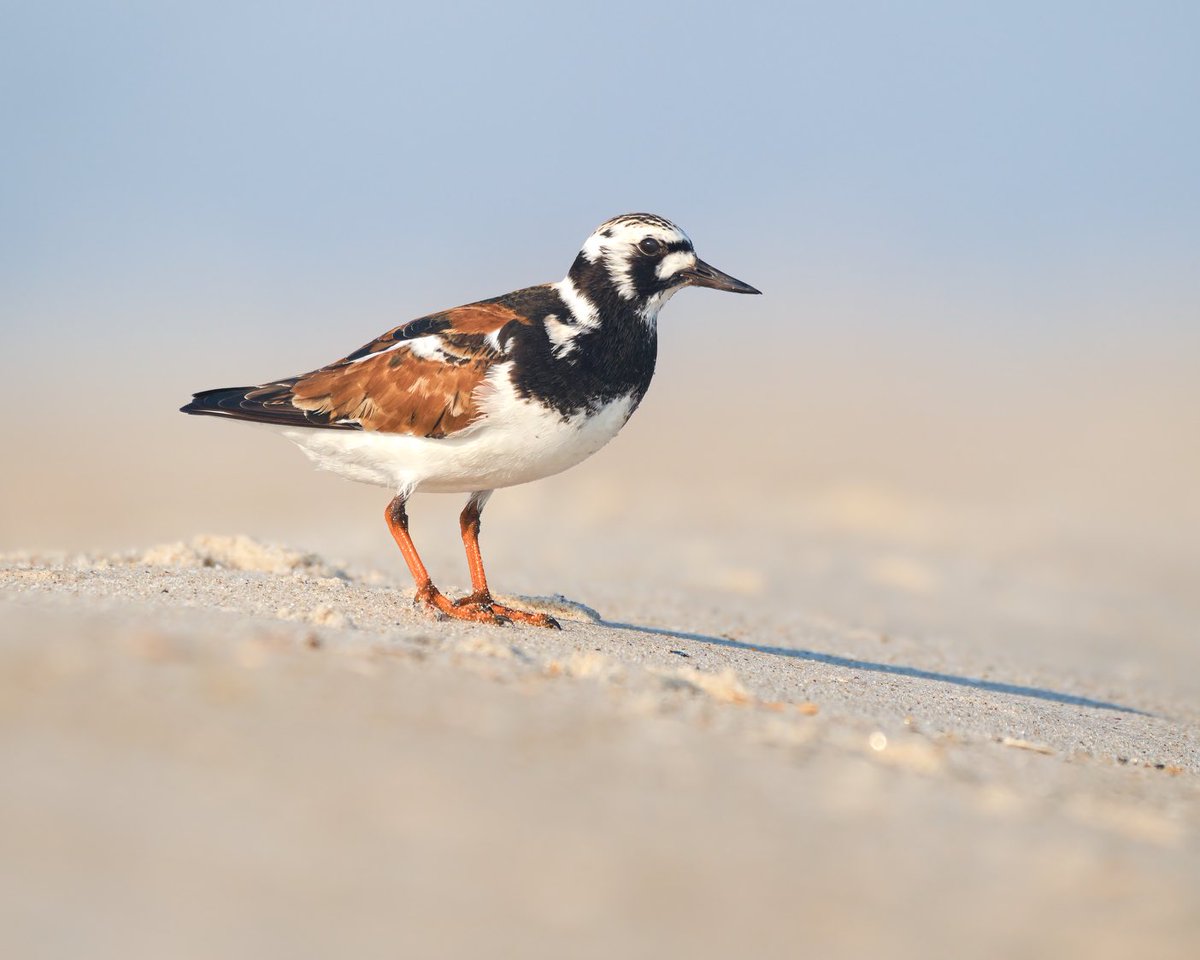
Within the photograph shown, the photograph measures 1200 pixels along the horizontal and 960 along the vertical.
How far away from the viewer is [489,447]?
22.7 feet

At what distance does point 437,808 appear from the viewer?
3.77 m

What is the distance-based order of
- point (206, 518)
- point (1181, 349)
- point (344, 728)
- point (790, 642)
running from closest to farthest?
point (344, 728)
point (790, 642)
point (206, 518)
point (1181, 349)

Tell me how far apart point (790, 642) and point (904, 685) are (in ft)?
6.22

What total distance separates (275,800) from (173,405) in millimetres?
38019

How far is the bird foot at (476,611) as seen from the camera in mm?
7062

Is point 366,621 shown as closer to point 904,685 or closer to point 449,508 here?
point 904,685

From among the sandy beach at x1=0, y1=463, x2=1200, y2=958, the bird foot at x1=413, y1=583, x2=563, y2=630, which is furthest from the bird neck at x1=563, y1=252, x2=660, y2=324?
the sandy beach at x1=0, y1=463, x2=1200, y2=958

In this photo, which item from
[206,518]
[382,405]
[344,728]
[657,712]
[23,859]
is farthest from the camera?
[206,518]

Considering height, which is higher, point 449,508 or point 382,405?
point 382,405

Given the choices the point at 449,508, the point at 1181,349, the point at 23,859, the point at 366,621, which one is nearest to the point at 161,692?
the point at 23,859

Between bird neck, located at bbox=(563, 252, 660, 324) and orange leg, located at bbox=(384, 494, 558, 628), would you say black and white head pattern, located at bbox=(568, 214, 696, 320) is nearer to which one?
bird neck, located at bbox=(563, 252, 660, 324)

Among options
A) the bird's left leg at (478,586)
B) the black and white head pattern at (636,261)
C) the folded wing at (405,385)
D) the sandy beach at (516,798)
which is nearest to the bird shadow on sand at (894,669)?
the bird's left leg at (478,586)

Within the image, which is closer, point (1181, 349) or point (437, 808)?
point (437, 808)

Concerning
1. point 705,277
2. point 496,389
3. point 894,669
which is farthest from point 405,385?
point 894,669
